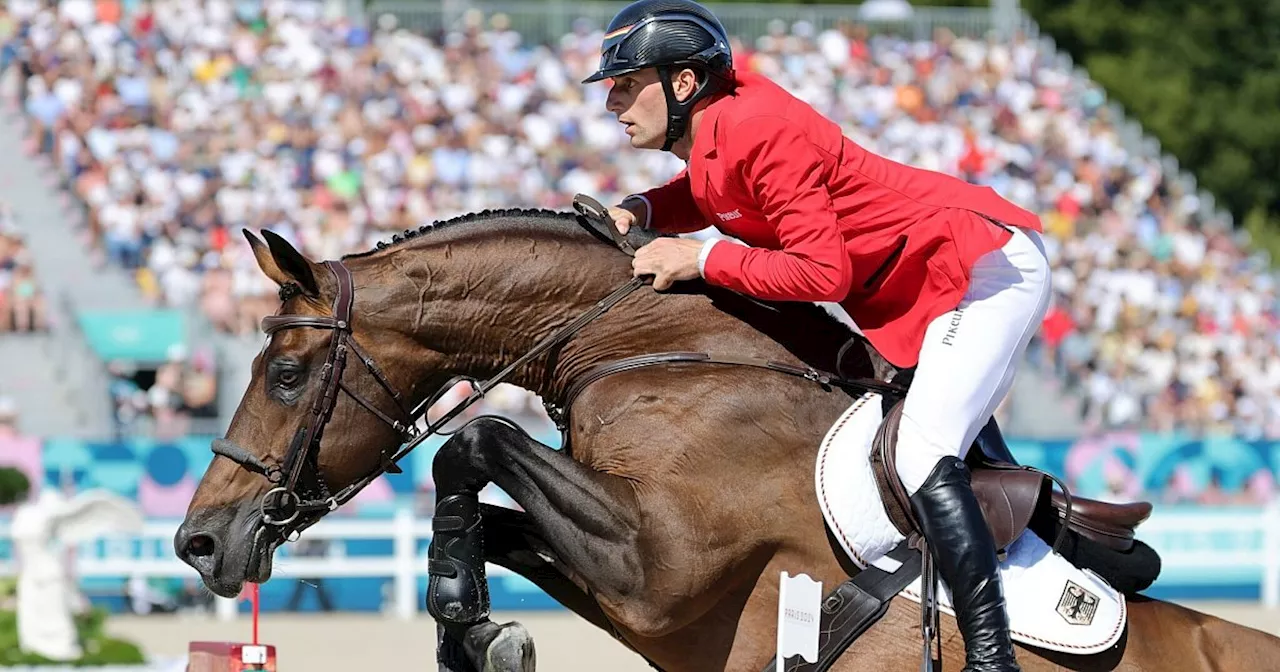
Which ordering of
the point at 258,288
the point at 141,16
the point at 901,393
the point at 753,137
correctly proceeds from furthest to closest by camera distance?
the point at 141,16
the point at 258,288
the point at 901,393
the point at 753,137

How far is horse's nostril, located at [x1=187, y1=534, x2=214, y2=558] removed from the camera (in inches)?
179

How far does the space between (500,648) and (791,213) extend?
1.39 m

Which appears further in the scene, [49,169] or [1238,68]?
[1238,68]

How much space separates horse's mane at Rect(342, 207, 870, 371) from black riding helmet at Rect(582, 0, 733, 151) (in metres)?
A: 0.49

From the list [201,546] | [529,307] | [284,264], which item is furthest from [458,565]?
[284,264]

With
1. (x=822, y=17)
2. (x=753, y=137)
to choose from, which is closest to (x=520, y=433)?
(x=753, y=137)

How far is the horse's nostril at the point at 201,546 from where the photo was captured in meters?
4.54

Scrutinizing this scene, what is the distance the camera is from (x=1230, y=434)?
17.3 metres

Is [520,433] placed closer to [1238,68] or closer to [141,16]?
[141,16]

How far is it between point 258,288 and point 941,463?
40.9ft

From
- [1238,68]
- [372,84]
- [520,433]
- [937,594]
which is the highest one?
[520,433]

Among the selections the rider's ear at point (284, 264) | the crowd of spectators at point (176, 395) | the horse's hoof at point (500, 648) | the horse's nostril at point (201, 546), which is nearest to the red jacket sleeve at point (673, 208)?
the rider's ear at point (284, 264)

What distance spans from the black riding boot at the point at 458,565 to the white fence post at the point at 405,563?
8910 millimetres

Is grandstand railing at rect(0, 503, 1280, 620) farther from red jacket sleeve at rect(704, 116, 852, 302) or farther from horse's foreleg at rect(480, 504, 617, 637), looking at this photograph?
red jacket sleeve at rect(704, 116, 852, 302)
